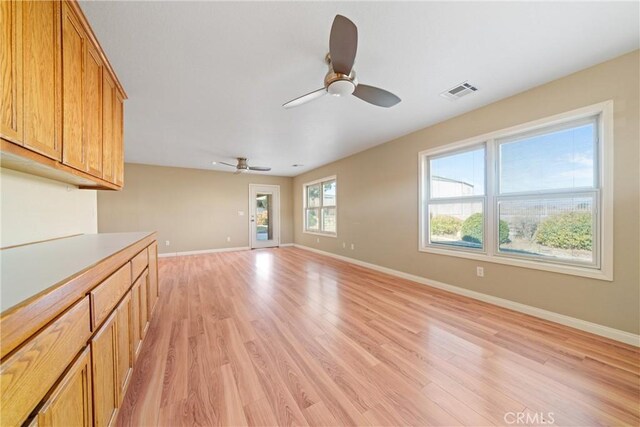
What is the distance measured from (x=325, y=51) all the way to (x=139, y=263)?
227cm

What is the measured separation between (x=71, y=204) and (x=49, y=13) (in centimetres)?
163

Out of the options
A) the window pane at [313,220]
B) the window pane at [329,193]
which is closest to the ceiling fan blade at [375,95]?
the window pane at [329,193]

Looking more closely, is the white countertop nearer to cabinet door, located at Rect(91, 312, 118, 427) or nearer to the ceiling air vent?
cabinet door, located at Rect(91, 312, 118, 427)

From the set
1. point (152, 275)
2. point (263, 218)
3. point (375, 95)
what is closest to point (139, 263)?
point (152, 275)

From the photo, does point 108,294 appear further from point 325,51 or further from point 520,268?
point 520,268

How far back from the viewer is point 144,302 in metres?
1.94

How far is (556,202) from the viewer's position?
7.53ft

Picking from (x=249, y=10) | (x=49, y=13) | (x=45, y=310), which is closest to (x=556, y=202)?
(x=249, y=10)

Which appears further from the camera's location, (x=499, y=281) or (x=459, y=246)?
(x=459, y=246)

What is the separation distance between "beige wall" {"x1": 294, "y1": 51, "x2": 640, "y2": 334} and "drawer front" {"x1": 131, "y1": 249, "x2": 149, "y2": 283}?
11.4ft

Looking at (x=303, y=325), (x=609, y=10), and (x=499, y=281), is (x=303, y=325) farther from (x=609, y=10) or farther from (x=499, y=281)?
(x=609, y=10)

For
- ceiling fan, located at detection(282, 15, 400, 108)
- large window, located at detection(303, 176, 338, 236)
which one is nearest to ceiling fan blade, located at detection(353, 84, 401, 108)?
ceiling fan, located at detection(282, 15, 400, 108)

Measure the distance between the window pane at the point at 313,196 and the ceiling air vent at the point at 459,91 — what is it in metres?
4.24

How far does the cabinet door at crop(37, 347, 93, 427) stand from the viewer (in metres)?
0.63
